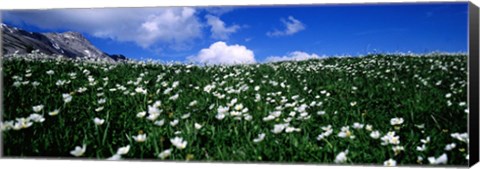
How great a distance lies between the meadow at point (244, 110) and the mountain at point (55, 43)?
0.08 meters

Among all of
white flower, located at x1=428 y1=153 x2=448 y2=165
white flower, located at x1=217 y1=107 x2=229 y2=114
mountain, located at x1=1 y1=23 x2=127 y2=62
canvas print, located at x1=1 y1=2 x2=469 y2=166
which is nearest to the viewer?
white flower, located at x1=428 y1=153 x2=448 y2=165

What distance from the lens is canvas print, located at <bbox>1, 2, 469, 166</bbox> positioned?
3.81m

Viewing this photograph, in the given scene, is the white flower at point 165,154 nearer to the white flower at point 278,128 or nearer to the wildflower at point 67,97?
the white flower at point 278,128

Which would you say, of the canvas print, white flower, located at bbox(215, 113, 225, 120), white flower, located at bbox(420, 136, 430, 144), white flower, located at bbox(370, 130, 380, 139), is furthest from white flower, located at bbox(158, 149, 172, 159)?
white flower, located at bbox(420, 136, 430, 144)

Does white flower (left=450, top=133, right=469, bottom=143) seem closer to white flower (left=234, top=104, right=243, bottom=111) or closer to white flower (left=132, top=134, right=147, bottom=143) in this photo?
white flower (left=234, top=104, right=243, bottom=111)

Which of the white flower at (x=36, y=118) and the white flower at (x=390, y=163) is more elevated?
the white flower at (x=36, y=118)

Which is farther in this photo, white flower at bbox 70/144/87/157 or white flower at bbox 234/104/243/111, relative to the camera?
white flower at bbox 234/104/243/111

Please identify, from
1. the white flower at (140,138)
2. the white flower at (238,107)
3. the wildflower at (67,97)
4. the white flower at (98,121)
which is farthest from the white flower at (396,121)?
the wildflower at (67,97)

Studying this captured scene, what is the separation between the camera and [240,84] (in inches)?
179

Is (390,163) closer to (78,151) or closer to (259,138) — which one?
(259,138)

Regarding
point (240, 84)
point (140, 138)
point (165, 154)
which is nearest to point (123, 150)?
point (140, 138)

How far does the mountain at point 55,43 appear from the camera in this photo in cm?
442

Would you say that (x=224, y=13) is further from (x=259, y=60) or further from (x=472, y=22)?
(x=472, y=22)

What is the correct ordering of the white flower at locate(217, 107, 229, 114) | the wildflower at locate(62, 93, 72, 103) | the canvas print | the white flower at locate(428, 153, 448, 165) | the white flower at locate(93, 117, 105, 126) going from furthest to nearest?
the wildflower at locate(62, 93, 72, 103), the white flower at locate(217, 107, 229, 114), the white flower at locate(93, 117, 105, 126), the canvas print, the white flower at locate(428, 153, 448, 165)
